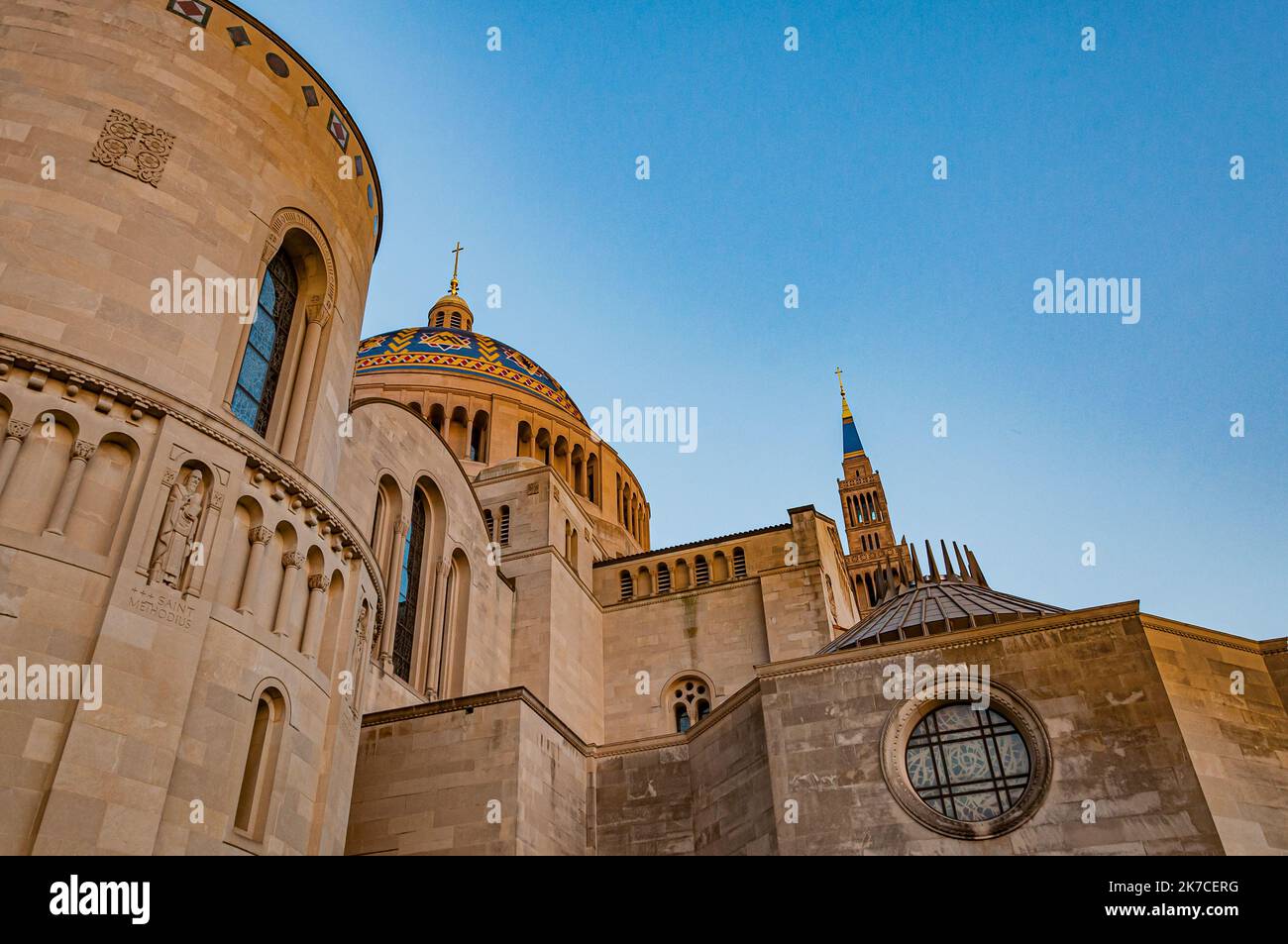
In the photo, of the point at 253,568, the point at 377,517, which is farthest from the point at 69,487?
the point at 377,517

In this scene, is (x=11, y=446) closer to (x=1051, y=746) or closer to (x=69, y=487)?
(x=69, y=487)

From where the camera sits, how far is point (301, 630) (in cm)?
1449

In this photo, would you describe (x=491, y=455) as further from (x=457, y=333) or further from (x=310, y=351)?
(x=310, y=351)

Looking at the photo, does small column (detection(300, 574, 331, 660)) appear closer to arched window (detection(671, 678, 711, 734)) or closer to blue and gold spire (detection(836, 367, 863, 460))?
arched window (detection(671, 678, 711, 734))

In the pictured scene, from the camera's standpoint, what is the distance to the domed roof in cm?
4375

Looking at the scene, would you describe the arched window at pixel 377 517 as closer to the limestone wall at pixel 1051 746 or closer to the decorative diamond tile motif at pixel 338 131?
the decorative diamond tile motif at pixel 338 131

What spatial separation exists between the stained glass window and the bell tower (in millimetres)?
46620

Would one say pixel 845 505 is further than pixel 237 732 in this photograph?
Yes

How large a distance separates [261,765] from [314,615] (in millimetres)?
2334

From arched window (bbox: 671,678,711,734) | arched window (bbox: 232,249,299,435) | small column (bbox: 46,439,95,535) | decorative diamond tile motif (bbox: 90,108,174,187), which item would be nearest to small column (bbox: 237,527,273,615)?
arched window (bbox: 232,249,299,435)

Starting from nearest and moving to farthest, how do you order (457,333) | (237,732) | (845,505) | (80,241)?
(237,732) → (80,241) → (457,333) → (845,505)

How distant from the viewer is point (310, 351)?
17.2 meters
